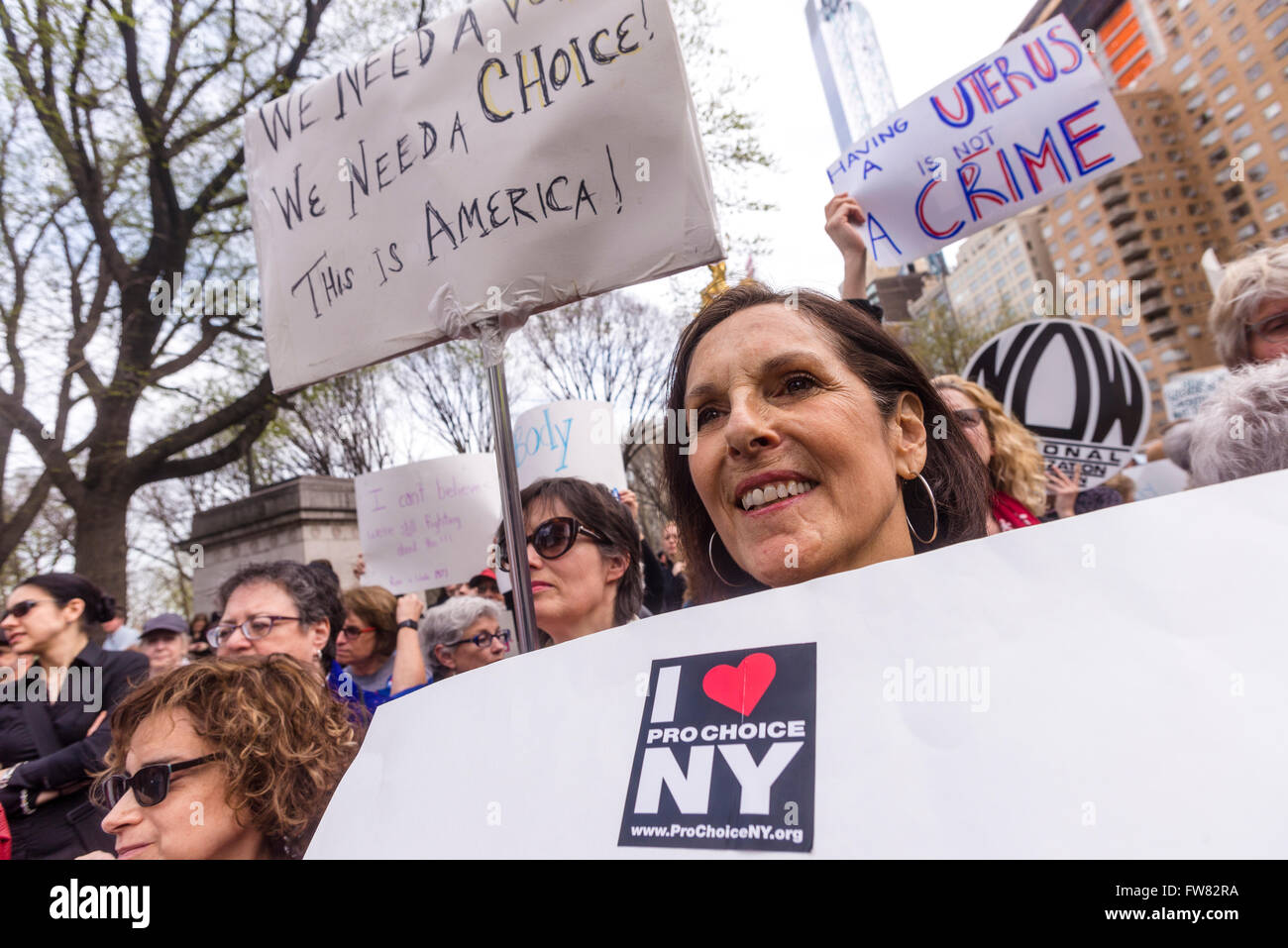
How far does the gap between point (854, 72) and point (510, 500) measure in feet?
206

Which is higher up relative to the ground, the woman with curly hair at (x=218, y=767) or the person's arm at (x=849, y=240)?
the person's arm at (x=849, y=240)

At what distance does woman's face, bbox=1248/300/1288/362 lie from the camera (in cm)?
219

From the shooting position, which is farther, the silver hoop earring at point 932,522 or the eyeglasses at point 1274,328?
the eyeglasses at point 1274,328

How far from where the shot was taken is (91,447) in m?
9.66

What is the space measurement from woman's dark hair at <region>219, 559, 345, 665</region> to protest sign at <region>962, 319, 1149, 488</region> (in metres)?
3.10

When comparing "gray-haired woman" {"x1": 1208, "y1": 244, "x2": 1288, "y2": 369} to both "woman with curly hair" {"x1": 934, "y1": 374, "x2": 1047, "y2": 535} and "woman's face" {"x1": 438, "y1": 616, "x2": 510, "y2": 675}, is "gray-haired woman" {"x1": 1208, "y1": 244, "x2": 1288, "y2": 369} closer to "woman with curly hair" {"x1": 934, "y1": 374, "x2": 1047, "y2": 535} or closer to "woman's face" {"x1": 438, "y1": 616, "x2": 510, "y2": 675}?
"woman with curly hair" {"x1": 934, "y1": 374, "x2": 1047, "y2": 535}

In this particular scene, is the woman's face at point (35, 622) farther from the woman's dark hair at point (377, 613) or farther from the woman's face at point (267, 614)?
the woman's face at point (267, 614)

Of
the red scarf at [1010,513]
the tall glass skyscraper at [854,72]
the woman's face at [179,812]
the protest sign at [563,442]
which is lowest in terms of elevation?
the woman's face at [179,812]

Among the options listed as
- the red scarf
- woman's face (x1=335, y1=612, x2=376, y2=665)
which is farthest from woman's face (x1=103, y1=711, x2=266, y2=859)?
the red scarf

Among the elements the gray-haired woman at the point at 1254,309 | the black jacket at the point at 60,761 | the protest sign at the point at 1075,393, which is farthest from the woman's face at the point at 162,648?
the gray-haired woman at the point at 1254,309

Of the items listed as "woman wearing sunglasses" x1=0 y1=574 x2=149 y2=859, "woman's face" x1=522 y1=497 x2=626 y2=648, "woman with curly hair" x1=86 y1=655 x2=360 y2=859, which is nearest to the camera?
"woman with curly hair" x1=86 y1=655 x2=360 y2=859

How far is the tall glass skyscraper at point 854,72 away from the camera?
53.2 m

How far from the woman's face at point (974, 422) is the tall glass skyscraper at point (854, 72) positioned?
180 ft
